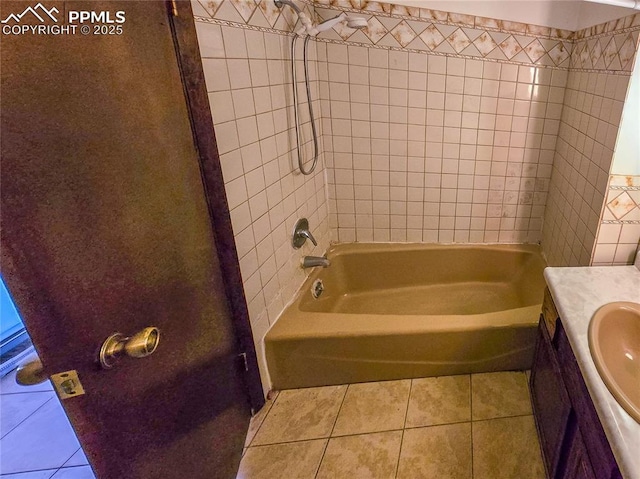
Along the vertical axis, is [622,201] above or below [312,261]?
above

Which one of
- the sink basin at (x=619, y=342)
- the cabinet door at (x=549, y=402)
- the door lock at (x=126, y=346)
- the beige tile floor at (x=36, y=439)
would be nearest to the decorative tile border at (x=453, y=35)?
the sink basin at (x=619, y=342)

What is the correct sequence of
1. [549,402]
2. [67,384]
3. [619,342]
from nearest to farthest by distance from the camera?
[67,384] → [619,342] → [549,402]

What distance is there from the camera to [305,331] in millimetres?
1754

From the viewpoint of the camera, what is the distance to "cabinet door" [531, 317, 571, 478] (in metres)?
1.18

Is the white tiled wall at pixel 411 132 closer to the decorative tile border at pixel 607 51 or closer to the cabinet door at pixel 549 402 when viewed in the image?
the decorative tile border at pixel 607 51

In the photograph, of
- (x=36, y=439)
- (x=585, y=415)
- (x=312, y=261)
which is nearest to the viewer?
(x=585, y=415)

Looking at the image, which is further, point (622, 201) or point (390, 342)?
point (390, 342)

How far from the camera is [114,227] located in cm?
80

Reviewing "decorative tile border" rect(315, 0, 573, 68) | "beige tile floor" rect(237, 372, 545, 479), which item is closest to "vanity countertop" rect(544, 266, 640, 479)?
"beige tile floor" rect(237, 372, 545, 479)

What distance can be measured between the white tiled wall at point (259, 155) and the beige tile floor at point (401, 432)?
27 centimetres

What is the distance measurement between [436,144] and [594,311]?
4.21 feet

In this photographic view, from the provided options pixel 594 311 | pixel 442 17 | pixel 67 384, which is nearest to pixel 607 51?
pixel 442 17

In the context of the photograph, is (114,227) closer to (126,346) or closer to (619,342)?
(126,346)

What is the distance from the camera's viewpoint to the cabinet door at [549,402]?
1181 millimetres
